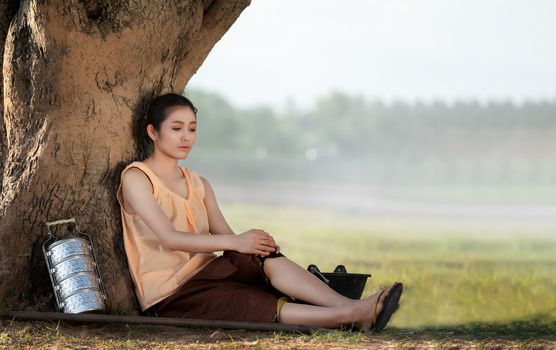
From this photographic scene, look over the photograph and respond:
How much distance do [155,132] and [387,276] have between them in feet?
13.5

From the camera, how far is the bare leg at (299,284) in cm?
583

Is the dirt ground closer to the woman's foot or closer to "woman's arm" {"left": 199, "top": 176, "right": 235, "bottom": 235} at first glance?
the woman's foot

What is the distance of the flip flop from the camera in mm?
5605

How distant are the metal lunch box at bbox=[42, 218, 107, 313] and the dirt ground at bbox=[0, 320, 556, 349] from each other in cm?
13

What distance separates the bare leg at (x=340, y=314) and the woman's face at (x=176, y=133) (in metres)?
1.24

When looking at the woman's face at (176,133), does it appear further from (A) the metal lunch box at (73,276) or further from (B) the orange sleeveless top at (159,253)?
(A) the metal lunch box at (73,276)

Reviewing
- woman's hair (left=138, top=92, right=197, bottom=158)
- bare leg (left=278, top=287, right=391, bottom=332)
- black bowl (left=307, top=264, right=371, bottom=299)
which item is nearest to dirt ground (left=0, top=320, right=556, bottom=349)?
bare leg (left=278, top=287, right=391, bottom=332)

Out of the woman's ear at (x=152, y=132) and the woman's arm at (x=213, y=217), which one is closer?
the woman's ear at (x=152, y=132)

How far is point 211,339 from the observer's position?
559 cm

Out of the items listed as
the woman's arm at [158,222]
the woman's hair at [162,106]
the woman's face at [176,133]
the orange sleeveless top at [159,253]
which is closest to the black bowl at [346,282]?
the orange sleeveless top at [159,253]

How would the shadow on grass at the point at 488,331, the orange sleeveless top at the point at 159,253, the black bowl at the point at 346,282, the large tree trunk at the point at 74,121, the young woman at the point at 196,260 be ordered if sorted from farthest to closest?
the black bowl at the point at 346,282 < the large tree trunk at the point at 74,121 < the orange sleeveless top at the point at 159,253 < the shadow on grass at the point at 488,331 < the young woman at the point at 196,260

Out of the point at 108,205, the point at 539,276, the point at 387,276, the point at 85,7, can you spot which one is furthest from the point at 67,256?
the point at 539,276

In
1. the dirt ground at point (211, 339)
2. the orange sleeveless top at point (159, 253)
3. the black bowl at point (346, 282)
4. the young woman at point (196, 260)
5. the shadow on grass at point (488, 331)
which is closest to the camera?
the dirt ground at point (211, 339)

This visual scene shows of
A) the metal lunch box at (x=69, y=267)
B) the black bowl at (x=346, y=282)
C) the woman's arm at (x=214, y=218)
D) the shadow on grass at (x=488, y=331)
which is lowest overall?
the shadow on grass at (x=488, y=331)
